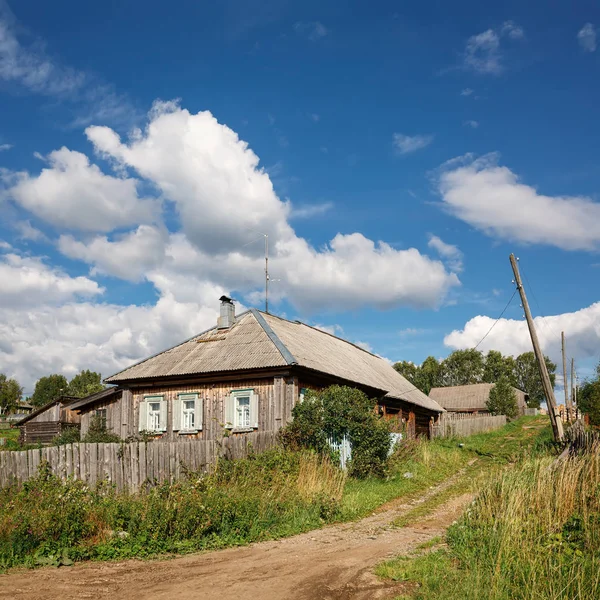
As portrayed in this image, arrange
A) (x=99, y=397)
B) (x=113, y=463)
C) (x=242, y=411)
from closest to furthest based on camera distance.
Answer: (x=113, y=463)
(x=242, y=411)
(x=99, y=397)

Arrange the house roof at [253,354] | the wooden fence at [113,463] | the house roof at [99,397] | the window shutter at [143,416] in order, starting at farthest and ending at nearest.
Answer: the house roof at [99,397]
the window shutter at [143,416]
the house roof at [253,354]
the wooden fence at [113,463]

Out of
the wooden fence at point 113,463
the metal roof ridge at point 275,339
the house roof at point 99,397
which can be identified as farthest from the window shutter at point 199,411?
the wooden fence at point 113,463

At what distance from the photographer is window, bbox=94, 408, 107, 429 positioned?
22.9 metres

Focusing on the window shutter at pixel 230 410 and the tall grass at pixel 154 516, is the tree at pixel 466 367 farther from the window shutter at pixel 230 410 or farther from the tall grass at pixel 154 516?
the tall grass at pixel 154 516

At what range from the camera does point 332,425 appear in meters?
15.4

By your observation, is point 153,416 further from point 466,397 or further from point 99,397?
point 466,397

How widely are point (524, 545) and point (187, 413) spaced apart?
14.6m

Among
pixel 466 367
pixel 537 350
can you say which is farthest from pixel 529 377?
pixel 537 350

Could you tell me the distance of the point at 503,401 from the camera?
5016cm

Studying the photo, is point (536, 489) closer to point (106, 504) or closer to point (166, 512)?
point (166, 512)

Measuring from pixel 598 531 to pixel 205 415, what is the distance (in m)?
14.4

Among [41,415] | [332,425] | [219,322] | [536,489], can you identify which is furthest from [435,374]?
[536,489]

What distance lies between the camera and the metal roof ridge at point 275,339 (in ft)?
59.1

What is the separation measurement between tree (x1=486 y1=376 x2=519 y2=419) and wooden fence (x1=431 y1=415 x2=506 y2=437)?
34.8ft
